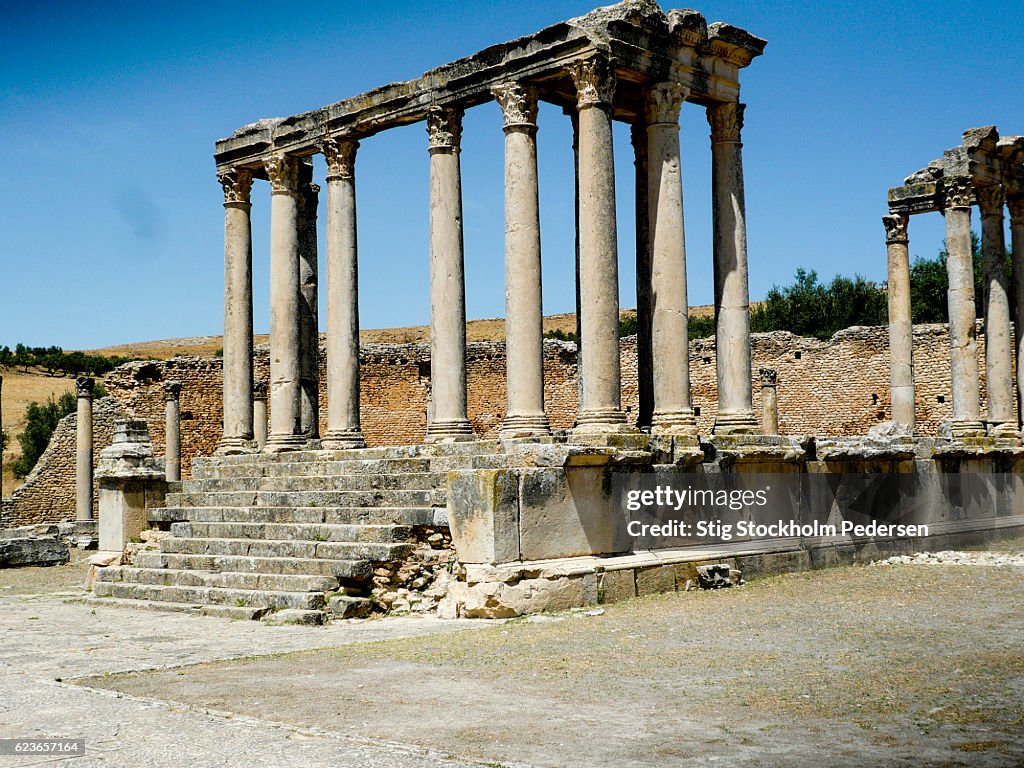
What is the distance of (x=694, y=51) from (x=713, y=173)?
1.72m

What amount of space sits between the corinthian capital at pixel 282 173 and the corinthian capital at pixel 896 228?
11960 mm

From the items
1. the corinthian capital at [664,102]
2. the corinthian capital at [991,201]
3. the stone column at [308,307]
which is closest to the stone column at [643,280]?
the corinthian capital at [664,102]

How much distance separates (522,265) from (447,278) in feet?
5.66

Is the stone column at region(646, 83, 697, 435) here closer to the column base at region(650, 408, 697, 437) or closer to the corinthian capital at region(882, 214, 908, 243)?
the column base at region(650, 408, 697, 437)

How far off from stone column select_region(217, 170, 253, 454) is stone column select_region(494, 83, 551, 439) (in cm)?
640

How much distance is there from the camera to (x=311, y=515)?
49.4 ft

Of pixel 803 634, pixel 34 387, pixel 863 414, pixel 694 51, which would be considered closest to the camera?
pixel 803 634

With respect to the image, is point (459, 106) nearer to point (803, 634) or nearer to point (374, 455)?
point (374, 455)

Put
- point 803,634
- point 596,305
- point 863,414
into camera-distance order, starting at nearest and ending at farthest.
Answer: point 803,634 < point 596,305 < point 863,414

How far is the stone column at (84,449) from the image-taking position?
96.5ft

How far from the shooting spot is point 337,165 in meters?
18.7

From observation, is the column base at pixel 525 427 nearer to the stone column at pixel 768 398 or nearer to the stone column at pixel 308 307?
the stone column at pixel 308 307

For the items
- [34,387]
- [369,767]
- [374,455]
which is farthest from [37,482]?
[34,387]

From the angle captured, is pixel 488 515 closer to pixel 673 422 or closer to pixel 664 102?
pixel 673 422
